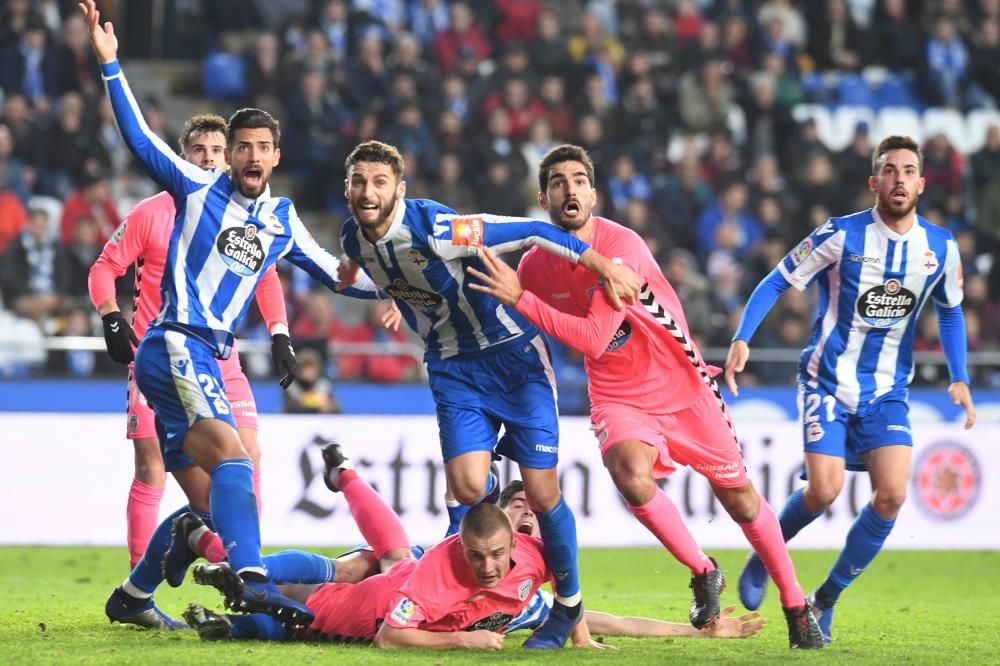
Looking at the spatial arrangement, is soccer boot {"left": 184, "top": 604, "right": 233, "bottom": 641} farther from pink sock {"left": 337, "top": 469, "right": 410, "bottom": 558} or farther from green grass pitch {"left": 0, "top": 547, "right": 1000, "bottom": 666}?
pink sock {"left": 337, "top": 469, "right": 410, "bottom": 558}

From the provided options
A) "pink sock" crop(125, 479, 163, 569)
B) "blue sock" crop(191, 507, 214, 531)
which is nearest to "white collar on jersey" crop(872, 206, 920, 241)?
"blue sock" crop(191, 507, 214, 531)

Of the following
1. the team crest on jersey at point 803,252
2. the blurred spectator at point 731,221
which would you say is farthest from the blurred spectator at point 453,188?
the team crest on jersey at point 803,252

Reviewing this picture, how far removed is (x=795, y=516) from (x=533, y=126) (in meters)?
9.36

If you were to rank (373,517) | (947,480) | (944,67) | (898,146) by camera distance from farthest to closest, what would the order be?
(944,67) → (947,480) → (898,146) → (373,517)

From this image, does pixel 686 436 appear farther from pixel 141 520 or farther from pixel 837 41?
pixel 837 41

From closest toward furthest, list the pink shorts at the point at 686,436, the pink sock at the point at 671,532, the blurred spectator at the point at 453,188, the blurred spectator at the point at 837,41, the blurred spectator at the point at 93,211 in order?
the pink sock at the point at 671,532 → the pink shorts at the point at 686,436 → the blurred spectator at the point at 93,211 → the blurred spectator at the point at 453,188 → the blurred spectator at the point at 837,41

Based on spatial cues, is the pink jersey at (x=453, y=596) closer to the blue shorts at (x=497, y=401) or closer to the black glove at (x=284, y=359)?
the blue shorts at (x=497, y=401)

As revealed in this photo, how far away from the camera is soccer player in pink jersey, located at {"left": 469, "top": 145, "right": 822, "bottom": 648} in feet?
23.6

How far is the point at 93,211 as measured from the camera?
1492 cm

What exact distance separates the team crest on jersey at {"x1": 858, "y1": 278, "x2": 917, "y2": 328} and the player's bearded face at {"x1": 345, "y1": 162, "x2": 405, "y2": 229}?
8.96ft

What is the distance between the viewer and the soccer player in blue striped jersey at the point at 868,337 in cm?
807

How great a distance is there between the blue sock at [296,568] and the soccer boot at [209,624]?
31 cm

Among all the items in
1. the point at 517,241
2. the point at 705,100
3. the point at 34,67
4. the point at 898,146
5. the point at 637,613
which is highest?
the point at 705,100

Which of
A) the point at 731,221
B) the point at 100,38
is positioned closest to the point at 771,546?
the point at 100,38
